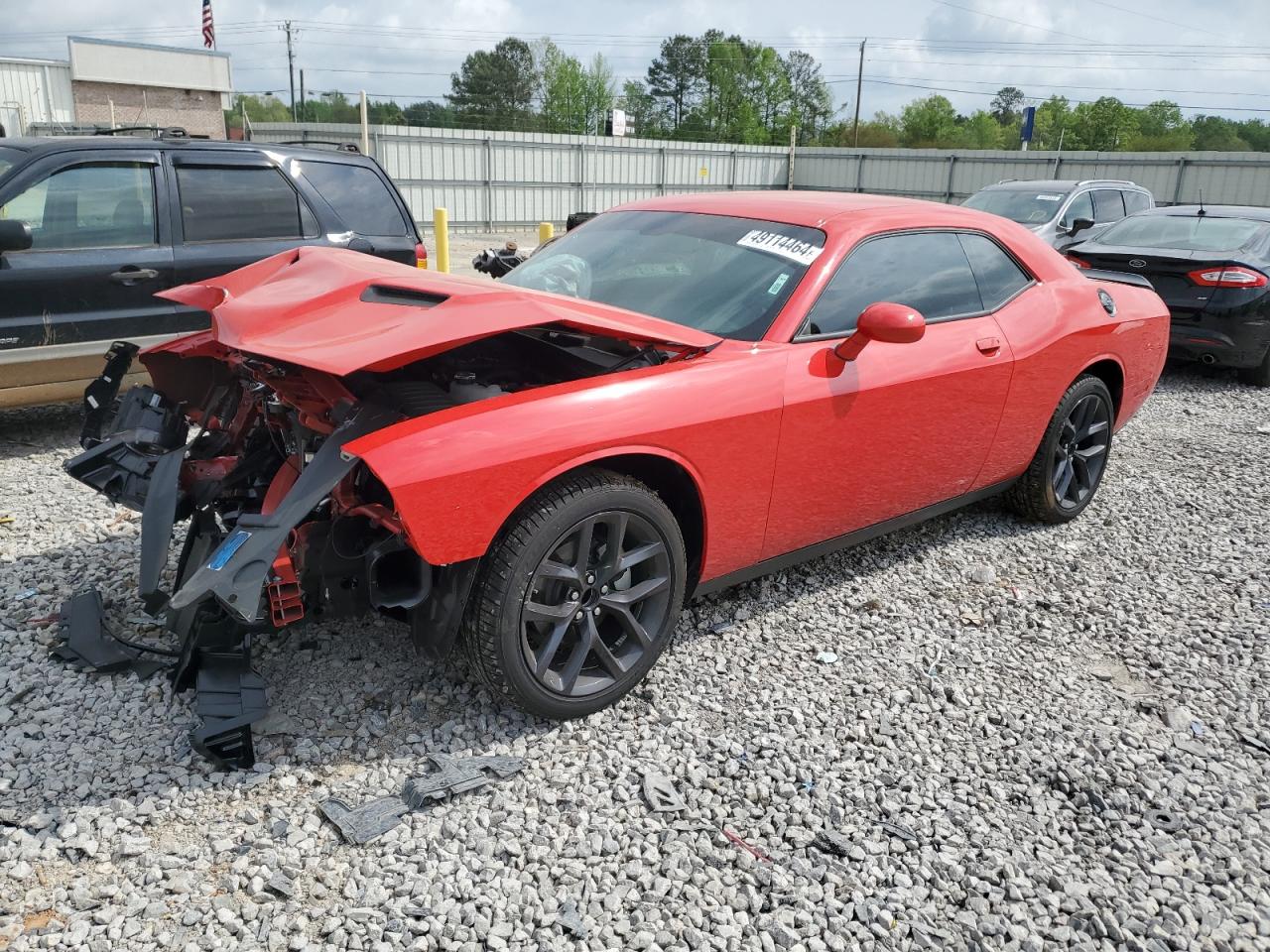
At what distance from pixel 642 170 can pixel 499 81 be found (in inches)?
2003

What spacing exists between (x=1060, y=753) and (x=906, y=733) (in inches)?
18.8

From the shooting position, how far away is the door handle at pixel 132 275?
555cm

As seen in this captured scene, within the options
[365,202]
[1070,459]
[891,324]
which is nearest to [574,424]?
[891,324]

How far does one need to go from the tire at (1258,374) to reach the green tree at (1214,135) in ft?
224

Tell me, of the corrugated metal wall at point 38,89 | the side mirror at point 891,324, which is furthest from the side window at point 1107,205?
the corrugated metal wall at point 38,89

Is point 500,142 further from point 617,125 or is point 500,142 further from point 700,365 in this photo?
point 700,365

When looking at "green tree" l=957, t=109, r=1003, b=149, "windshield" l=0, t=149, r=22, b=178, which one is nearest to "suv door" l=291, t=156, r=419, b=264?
"windshield" l=0, t=149, r=22, b=178

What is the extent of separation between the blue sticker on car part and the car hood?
1.62ft

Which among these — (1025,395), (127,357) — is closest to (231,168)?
(127,357)

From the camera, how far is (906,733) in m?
3.16

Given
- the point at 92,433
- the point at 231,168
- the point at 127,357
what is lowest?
the point at 92,433

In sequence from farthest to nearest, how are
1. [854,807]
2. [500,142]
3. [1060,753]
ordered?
[500,142], [1060,753], [854,807]

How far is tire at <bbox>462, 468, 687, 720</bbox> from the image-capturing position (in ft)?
9.23

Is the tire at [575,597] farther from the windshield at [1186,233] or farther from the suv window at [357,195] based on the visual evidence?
the windshield at [1186,233]
